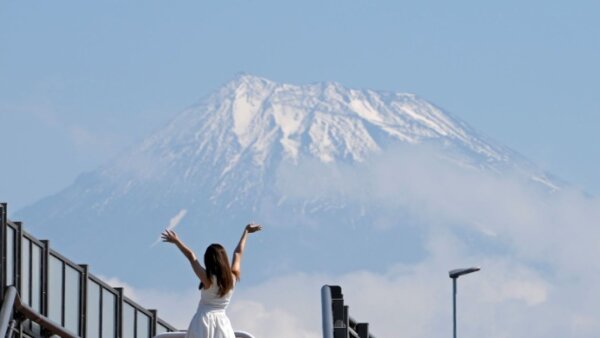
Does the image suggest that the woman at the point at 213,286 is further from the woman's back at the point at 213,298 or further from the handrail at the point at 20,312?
the handrail at the point at 20,312

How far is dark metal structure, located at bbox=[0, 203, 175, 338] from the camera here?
101ft

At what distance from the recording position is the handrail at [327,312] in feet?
88.3

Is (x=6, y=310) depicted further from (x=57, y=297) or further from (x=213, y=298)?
(x=57, y=297)

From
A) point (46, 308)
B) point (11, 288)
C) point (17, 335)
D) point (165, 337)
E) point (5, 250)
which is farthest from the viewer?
point (46, 308)

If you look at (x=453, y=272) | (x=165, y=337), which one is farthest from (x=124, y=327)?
(x=453, y=272)

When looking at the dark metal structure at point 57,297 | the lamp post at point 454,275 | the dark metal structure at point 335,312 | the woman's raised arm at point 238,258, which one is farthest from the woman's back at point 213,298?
the lamp post at point 454,275

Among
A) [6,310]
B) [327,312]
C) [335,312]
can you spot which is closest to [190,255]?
[6,310]

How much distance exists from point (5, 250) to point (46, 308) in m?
3.36

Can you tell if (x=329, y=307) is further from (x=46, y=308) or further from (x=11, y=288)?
(x=46, y=308)

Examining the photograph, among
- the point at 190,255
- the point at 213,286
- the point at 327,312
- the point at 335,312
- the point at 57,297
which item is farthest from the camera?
the point at 57,297

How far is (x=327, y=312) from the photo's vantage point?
2725cm

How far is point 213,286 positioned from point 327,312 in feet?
22.9

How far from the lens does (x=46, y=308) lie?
35.7 meters

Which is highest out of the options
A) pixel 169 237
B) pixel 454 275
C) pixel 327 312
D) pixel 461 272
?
pixel 454 275
